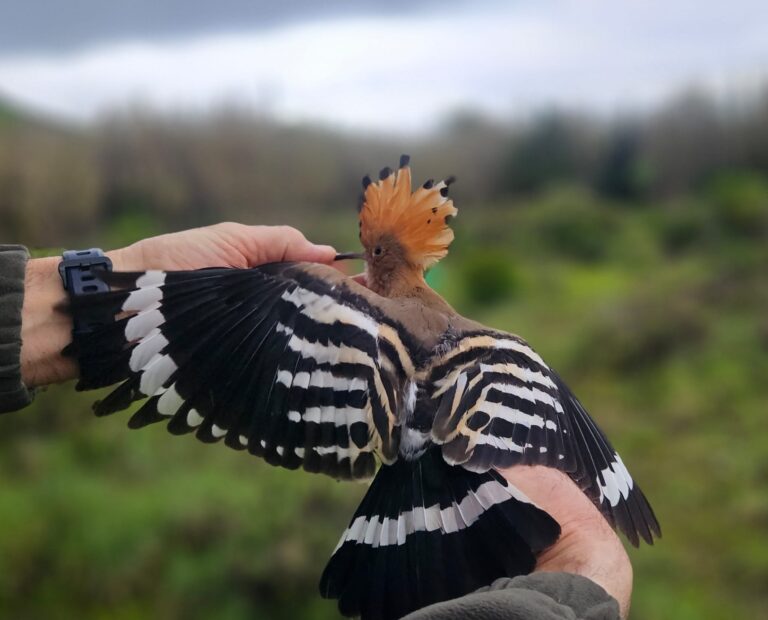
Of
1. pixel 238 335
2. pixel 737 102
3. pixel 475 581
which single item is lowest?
pixel 475 581

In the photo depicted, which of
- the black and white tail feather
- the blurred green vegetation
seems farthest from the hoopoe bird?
the blurred green vegetation

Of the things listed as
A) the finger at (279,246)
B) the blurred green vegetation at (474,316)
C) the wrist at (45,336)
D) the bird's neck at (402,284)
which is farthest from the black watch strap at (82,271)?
the blurred green vegetation at (474,316)

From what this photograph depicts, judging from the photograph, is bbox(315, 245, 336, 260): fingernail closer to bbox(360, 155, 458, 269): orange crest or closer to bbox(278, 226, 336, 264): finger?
bbox(278, 226, 336, 264): finger

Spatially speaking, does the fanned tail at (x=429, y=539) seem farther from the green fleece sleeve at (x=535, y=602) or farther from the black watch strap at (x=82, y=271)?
the black watch strap at (x=82, y=271)

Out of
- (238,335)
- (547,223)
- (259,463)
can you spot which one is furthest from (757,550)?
(547,223)

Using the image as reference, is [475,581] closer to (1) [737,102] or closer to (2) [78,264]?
(2) [78,264]

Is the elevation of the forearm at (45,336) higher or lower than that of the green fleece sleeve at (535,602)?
higher

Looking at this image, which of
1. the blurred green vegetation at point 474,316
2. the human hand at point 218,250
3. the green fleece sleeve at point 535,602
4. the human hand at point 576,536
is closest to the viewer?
the green fleece sleeve at point 535,602
